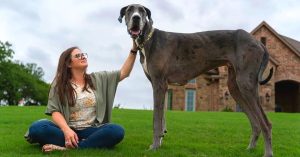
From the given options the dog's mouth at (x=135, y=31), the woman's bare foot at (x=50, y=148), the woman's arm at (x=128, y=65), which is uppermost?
the dog's mouth at (x=135, y=31)

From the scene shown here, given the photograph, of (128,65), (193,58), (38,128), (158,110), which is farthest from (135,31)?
(38,128)

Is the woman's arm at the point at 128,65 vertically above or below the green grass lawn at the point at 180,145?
above

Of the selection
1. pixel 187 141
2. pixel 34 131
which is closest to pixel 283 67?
pixel 187 141

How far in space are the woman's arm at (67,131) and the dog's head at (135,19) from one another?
166 cm

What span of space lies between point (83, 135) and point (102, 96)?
69 centimetres

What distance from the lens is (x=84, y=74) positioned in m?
7.50

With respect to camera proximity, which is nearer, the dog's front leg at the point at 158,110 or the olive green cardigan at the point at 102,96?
the olive green cardigan at the point at 102,96

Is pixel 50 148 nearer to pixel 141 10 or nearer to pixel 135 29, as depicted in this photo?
pixel 135 29

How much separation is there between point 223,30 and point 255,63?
2.80ft

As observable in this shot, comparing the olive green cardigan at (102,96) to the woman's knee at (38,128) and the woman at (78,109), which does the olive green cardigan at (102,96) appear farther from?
the woman's knee at (38,128)

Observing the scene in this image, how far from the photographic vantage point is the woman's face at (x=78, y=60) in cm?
728

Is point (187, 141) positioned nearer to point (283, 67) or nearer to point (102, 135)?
point (102, 135)

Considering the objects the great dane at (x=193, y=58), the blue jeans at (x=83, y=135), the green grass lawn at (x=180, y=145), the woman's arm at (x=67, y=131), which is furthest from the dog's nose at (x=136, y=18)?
the green grass lawn at (x=180, y=145)

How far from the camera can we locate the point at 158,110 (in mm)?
7340
